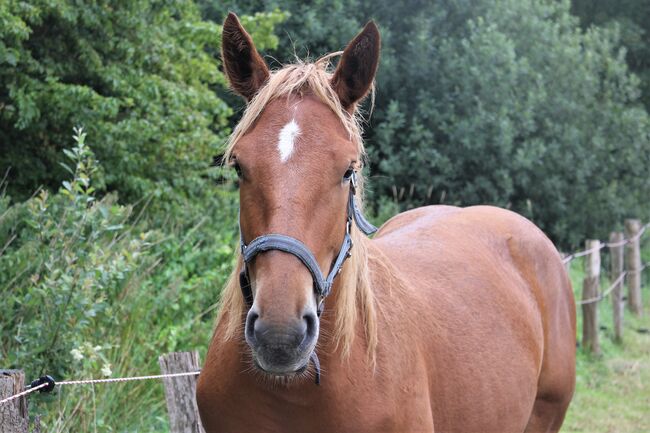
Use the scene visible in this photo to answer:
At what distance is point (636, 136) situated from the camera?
46.0 feet

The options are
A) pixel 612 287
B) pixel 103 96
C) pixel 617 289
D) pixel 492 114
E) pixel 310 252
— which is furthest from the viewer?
pixel 492 114

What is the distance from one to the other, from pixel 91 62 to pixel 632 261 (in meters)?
8.76

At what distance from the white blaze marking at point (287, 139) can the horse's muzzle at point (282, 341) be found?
1.70 feet

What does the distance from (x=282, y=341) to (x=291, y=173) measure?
54 cm

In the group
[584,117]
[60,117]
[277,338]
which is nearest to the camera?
[277,338]

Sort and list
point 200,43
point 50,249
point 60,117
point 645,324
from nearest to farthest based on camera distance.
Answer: point 50,249 < point 60,117 < point 200,43 < point 645,324

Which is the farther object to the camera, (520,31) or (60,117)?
(520,31)

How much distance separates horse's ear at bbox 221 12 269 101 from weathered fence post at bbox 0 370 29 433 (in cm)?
125

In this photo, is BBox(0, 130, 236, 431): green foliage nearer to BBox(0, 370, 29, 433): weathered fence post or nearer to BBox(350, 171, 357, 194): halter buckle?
BBox(0, 370, 29, 433): weathered fence post

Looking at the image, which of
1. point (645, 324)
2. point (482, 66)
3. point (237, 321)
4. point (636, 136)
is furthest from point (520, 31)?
point (237, 321)

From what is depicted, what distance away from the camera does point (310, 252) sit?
7.96 feet

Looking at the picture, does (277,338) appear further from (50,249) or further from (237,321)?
(50,249)

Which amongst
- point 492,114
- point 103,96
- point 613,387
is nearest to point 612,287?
point 613,387

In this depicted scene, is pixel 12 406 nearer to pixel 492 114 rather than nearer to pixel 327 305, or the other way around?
pixel 327 305
